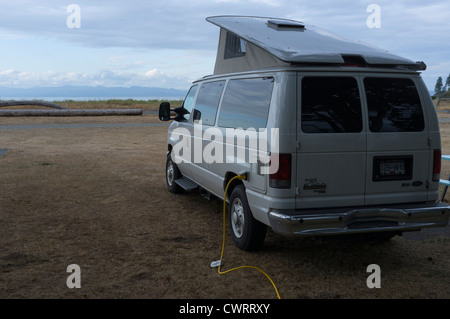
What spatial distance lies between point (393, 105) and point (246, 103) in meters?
1.66

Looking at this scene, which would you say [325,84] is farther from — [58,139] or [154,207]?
[58,139]

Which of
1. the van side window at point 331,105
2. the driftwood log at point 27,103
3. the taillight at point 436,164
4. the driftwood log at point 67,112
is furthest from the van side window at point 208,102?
the driftwood log at point 27,103

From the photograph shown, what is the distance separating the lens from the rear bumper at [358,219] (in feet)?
15.7

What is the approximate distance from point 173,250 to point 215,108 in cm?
207

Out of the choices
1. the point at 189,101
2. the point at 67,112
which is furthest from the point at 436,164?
the point at 67,112

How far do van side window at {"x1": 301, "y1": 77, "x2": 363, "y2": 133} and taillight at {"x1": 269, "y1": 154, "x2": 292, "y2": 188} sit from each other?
1.21 feet

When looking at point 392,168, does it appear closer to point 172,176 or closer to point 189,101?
point 189,101

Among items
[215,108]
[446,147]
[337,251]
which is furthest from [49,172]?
[446,147]

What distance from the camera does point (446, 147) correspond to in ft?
52.2

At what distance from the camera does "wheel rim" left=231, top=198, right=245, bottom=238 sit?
18.8 feet

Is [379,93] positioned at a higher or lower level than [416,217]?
higher

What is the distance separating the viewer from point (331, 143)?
196 inches

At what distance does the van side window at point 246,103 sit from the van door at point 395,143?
110cm

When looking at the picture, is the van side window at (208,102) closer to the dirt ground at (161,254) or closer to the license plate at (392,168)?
the dirt ground at (161,254)
